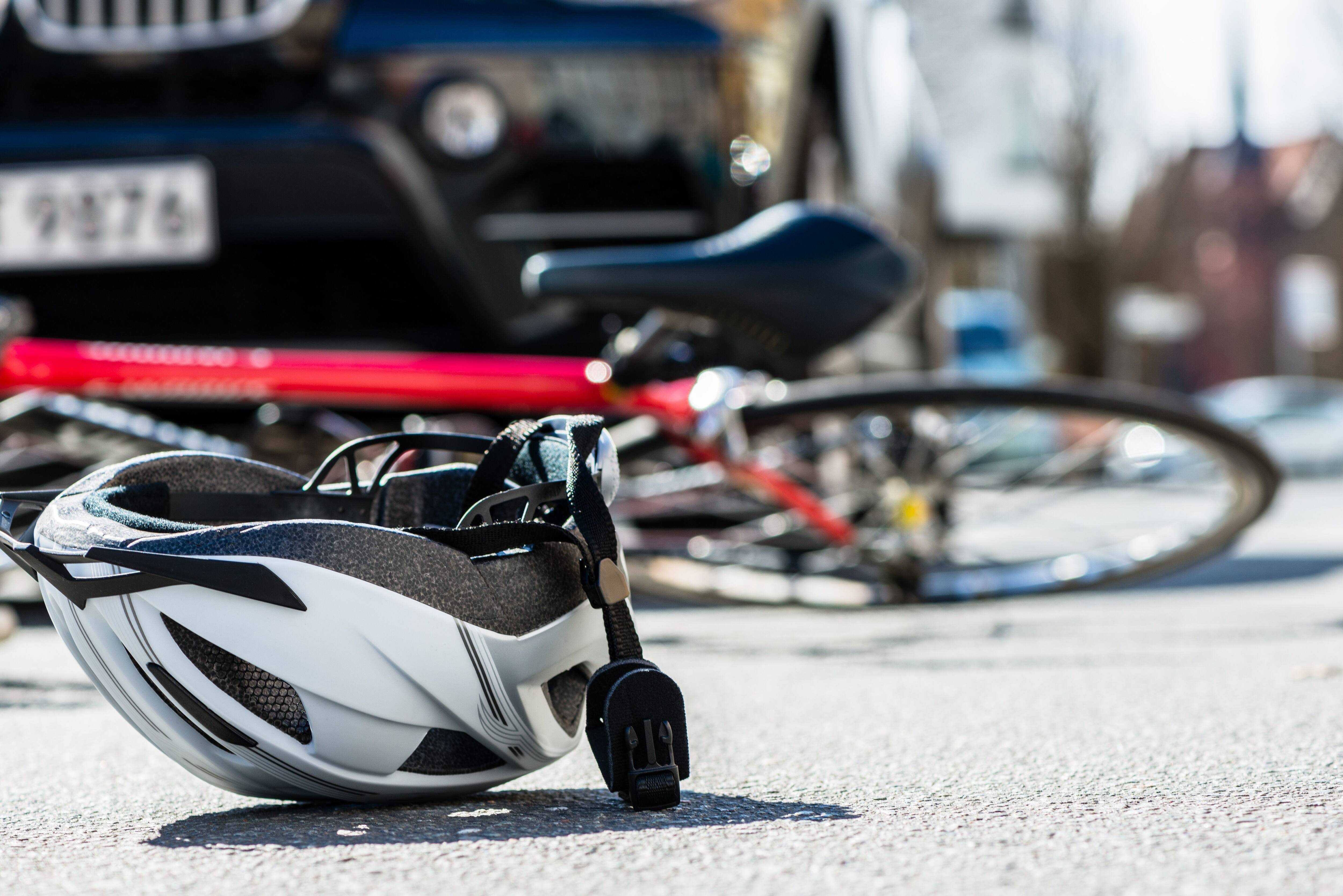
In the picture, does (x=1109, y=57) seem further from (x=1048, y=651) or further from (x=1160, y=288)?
(x=1048, y=651)

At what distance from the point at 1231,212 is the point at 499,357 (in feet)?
135

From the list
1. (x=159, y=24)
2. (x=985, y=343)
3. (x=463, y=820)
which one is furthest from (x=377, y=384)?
(x=985, y=343)

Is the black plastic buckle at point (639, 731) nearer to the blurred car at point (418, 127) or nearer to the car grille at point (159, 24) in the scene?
the blurred car at point (418, 127)

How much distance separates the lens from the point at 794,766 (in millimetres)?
1627

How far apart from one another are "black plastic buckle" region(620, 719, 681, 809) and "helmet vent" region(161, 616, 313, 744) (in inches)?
11.2

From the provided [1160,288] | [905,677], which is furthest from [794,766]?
[1160,288]

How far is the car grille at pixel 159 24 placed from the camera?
3260 mm

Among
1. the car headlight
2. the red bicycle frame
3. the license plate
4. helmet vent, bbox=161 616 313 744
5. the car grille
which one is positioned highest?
the car grille

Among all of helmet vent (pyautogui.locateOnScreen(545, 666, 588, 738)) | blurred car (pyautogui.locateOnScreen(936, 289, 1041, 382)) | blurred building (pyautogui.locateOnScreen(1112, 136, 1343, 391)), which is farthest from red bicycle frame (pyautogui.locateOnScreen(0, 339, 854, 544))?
blurred building (pyautogui.locateOnScreen(1112, 136, 1343, 391))

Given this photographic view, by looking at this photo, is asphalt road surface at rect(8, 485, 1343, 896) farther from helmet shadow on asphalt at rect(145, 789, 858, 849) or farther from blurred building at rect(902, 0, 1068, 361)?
blurred building at rect(902, 0, 1068, 361)

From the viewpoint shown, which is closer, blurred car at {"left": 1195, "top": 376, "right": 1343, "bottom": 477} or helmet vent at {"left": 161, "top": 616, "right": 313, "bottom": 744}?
helmet vent at {"left": 161, "top": 616, "right": 313, "bottom": 744}

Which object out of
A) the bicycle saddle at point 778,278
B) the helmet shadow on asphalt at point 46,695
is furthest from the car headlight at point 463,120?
the helmet shadow on asphalt at point 46,695

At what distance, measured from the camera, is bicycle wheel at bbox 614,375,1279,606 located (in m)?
2.95

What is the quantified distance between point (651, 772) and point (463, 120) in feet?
7.38
